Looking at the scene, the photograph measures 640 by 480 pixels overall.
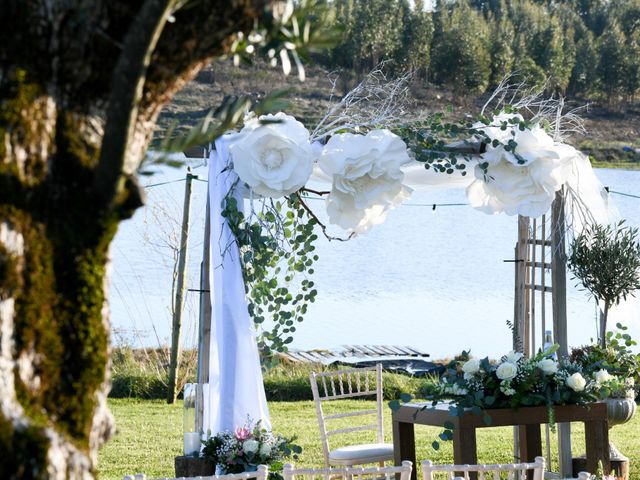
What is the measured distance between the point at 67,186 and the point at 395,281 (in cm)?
2031

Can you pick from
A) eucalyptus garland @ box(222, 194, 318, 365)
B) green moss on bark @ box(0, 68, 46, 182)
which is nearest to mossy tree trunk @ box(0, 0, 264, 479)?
green moss on bark @ box(0, 68, 46, 182)

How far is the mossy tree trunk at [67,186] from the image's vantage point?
1226 millimetres

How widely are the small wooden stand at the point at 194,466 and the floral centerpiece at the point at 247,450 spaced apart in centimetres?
Answer: 3

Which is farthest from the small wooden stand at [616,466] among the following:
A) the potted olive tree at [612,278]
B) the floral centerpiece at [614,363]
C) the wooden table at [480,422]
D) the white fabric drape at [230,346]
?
the white fabric drape at [230,346]

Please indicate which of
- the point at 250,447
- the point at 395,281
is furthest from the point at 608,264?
the point at 395,281

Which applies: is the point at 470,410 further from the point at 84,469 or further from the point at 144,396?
the point at 144,396

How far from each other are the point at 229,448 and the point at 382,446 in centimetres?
96

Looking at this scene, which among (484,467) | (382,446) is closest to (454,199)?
(382,446)

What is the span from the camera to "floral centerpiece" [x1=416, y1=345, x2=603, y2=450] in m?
4.39

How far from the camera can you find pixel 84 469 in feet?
4.21

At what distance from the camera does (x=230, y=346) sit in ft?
15.1

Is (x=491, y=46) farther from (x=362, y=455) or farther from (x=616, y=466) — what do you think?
(x=362, y=455)

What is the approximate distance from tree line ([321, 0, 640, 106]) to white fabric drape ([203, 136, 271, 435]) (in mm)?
19812

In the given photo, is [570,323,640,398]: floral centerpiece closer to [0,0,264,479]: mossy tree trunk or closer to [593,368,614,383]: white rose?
[593,368,614,383]: white rose
